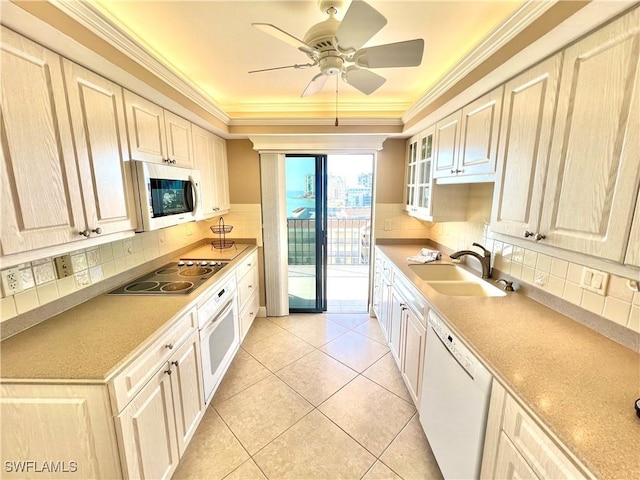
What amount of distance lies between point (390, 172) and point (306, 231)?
128cm

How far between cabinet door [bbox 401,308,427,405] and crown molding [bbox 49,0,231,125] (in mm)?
2299

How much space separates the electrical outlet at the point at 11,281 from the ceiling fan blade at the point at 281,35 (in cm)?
153

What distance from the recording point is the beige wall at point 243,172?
3.15m

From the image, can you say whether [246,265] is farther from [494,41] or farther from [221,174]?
[494,41]

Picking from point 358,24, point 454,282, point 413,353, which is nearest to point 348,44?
point 358,24

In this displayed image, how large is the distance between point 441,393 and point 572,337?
0.67 metres

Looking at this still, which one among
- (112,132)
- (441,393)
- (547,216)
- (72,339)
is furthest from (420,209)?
(72,339)

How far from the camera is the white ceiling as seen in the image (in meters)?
1.33

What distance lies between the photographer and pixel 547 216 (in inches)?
46.9

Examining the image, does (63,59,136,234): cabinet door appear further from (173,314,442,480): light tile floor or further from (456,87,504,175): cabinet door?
(456,87,504,175): cabinet door

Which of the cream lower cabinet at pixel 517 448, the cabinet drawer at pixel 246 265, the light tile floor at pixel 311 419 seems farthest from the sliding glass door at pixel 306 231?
the cream lower cabinet at pixel 517 448

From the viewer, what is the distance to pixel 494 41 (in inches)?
52.3

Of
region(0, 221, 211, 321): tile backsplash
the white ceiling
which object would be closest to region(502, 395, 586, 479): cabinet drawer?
the white ceiling

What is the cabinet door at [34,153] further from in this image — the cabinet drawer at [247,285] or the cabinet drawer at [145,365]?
the cabinet drawer at [247,285]
